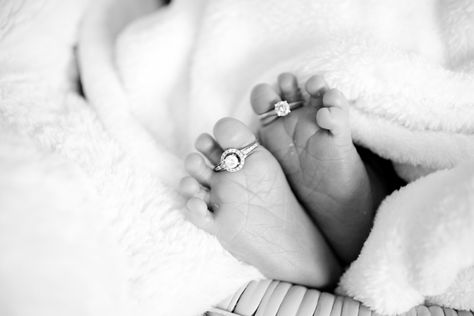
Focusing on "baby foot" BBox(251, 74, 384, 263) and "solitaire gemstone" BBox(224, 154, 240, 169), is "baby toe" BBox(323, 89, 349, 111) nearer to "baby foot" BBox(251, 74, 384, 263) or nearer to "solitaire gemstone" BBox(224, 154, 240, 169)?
"baby foot" BBox(251, 74, 384, 263)

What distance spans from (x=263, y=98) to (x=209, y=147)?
107 millimetres

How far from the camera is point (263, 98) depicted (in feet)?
2.11

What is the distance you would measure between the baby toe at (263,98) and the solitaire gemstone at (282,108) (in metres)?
0.01

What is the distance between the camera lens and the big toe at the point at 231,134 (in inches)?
23.4

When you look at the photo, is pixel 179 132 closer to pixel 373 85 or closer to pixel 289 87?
pixel 289 87

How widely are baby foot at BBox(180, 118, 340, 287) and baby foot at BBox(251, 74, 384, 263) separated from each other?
3 centimetres

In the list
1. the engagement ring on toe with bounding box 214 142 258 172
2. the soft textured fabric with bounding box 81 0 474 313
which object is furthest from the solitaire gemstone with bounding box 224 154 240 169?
the soft textured fabric with bounding box 81 0 474 313

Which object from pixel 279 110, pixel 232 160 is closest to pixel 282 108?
pixel 279 110

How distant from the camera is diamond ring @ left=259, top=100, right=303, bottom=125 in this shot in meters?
0.64

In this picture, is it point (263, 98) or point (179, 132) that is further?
point (179, 132)

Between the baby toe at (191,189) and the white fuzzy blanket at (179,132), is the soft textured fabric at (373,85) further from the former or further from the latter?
the baby toe at (191,189)

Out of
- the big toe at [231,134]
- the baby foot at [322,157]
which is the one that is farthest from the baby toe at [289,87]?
the big toe at [231,134]

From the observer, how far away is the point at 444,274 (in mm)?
510

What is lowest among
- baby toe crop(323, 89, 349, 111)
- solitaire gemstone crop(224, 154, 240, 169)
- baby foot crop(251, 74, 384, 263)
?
baby foot crop(251, 74, 384, 263)
